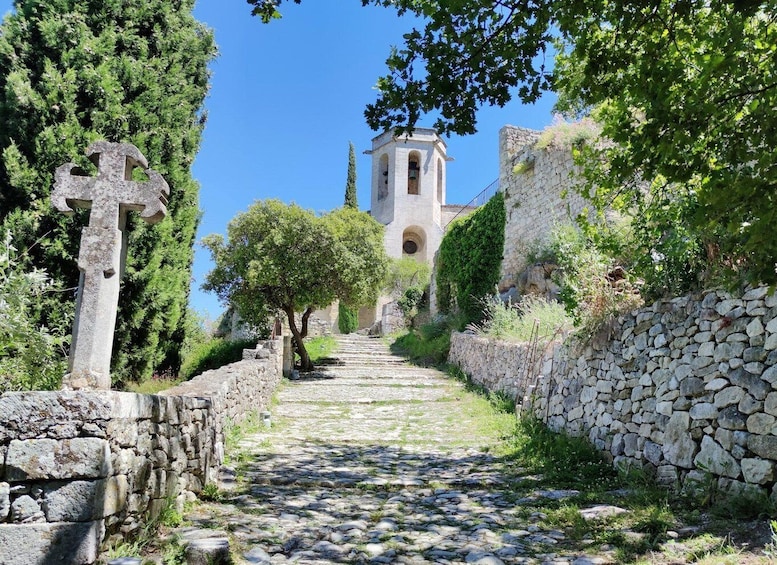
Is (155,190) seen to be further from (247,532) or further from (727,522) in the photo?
(727,522)

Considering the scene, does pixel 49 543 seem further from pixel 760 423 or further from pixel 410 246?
pixel 410 246

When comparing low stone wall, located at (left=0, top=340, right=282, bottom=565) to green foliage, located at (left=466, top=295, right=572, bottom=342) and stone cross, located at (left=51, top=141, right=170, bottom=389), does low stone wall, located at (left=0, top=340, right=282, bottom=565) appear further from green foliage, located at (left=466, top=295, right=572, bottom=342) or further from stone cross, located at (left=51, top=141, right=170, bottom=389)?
green foliage, located at (left=466, top=295, right=572, bottom=342)

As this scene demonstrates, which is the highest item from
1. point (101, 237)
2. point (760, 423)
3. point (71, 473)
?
point (101, 237)

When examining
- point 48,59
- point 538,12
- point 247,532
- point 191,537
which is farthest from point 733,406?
point 48,59

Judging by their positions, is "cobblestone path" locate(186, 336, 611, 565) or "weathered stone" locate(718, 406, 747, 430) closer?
"cobblestone path" locate(186, 336, 611, 565)

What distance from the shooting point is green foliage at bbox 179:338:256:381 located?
1441 cm

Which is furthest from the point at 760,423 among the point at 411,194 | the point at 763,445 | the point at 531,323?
the point at 411,194

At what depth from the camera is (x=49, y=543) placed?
9.27 feet

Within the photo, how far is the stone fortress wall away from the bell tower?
19603 millimetres

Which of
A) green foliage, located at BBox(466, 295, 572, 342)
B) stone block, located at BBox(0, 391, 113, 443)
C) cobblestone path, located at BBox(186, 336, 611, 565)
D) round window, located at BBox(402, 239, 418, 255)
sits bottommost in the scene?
cobblestone path, located at BBox(186, 336, 611, 565)

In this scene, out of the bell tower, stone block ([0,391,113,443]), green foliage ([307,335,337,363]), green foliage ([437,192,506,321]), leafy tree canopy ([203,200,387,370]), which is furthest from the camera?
the bell tower

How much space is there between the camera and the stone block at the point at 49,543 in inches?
109

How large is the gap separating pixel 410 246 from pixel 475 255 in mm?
22033

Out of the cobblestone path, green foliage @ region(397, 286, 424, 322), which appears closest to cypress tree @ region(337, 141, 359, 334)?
green foliage @ region(397, 286, 424, 322)
